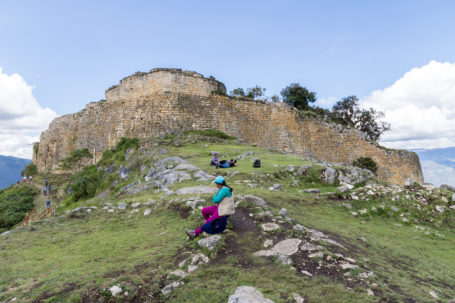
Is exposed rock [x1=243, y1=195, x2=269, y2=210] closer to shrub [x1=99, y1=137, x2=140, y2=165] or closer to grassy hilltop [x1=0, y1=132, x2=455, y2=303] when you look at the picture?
grassy hilltop [x1=0, y1=132, x2=455, y2=303]

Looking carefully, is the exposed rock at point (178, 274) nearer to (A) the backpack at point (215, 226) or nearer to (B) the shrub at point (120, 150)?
(A) the backpack at point (215, 226)

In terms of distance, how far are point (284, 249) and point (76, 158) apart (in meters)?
25.1

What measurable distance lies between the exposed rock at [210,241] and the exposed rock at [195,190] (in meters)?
3.14

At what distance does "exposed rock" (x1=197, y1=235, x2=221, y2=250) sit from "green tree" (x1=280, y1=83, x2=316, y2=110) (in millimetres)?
31024

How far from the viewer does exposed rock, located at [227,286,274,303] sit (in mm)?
2850

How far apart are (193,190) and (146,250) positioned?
349 centimetres

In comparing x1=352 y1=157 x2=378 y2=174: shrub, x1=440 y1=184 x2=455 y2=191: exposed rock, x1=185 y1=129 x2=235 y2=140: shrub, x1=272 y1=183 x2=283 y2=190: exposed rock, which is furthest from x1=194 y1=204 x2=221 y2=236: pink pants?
x1=352 y1=157 x2=378 y2=174: shrub

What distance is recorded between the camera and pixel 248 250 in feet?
13.6

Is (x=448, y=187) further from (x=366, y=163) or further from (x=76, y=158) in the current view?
(x=76, y=158)

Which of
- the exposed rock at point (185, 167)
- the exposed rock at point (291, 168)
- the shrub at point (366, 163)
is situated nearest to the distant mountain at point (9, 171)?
the exposed rock at point (185, 167)

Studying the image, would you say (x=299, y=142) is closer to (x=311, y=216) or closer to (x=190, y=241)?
(x=311, y=216)

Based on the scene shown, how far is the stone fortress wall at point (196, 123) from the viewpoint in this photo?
65.5 feet

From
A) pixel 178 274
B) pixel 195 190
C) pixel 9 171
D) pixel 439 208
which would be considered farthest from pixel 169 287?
pixel 9 171

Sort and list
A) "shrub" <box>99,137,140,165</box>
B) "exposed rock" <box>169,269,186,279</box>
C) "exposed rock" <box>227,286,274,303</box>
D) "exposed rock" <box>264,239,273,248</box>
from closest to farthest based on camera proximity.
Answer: "exposed rock" <box>227,286,274,303</box>, "exposed rock" <box>169,269,186,279</box>, "exposed rock" <box>264,239,273,248</box>, "shrub" <box>99,137,140,165</box>
